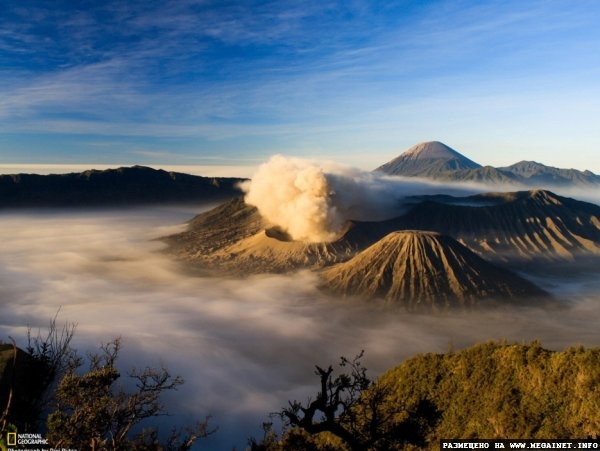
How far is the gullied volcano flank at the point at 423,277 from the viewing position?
116m

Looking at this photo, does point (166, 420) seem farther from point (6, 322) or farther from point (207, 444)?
point (6, 322)

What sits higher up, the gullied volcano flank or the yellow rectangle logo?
the yellow rectangle logo

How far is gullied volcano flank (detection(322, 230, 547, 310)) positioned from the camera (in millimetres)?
116000

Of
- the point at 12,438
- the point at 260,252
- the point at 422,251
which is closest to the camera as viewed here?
the point at 12,438

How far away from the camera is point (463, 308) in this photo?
112250 mm

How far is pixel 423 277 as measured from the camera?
11775cm

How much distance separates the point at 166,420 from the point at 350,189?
128m

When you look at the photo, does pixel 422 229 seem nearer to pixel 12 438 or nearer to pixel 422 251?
pixel 422 251

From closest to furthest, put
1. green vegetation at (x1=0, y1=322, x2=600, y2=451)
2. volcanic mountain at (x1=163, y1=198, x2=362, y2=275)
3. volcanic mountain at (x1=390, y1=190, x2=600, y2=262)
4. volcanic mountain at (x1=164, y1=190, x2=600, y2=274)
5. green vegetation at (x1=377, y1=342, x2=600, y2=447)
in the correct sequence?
green vegetation at (x1=0, y1=322, x2=600, y2=451), green vegetation at (x1=377, y1=342, x2=600, y2=447), volcanic mountain at (x1=163, y1=198, x2=362, y2=275), volcanic mountain at (x1=164, y1=190, x2=600, y2=274), volcanic mountain at (x1=390, y1=190, x2=600, y2=262)

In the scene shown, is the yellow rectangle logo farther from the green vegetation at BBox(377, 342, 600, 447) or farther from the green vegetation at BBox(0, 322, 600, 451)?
Answer: the green vegetation at BBox(377, 342, 600, 447)

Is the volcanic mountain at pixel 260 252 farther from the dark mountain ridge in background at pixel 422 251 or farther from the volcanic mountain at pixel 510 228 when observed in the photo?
the volcanic mountain at pixel 510 228

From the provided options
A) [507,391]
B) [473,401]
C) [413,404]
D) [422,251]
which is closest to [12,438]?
[413,404]

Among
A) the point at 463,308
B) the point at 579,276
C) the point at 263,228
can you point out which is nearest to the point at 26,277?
the point at 263,228

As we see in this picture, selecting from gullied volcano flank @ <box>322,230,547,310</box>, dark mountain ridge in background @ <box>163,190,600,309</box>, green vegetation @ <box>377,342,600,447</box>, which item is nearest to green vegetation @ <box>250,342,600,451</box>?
green vegetation @ <box>377,342,600,447</box>
